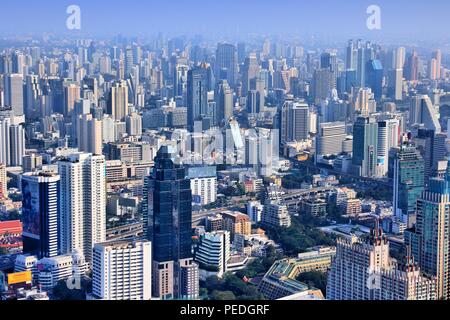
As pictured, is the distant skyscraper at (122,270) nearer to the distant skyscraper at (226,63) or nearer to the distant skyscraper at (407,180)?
the distant skyscraper at (407,180)

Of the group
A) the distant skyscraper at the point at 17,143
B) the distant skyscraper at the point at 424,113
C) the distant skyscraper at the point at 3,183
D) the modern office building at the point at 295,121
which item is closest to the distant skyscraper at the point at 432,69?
the distant skyscraper at the point at 424,113

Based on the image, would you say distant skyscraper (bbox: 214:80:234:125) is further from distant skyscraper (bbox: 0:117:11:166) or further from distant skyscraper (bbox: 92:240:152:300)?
distant skyscraper (bbox: 92:240:152:300)

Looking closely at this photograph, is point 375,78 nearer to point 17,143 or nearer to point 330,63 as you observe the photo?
point 330,63

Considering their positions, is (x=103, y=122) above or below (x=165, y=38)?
below

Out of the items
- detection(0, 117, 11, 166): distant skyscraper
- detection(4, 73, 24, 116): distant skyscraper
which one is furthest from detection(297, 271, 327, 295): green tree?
detection(4, 73, 24, 116): distant skyscraper

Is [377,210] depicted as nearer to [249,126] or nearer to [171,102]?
[249,126]
